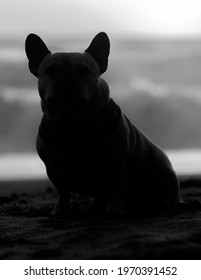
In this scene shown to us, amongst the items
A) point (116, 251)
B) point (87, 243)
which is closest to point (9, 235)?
point (87, 243)

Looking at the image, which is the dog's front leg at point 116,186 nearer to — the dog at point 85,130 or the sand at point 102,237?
the dog at point 85,130

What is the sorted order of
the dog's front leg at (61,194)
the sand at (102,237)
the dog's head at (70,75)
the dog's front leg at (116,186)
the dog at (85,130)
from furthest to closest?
the dog's front leg at (61,194)
the dog's front leg at (116,186)
the dog at (85,130)
the dog's head at (70,75)
the sand at (102,237)

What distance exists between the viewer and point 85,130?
555 cm

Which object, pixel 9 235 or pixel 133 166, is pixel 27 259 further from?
pixel 133 166

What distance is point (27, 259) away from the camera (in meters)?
4.01

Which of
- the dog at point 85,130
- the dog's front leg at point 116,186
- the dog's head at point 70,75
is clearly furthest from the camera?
the dog's front leg at point 116,186

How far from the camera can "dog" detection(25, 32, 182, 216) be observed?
17.6 feet

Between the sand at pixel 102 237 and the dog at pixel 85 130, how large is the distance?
15.3 inches

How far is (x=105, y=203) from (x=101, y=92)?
1307 mm

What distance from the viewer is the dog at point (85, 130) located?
5.37 meters

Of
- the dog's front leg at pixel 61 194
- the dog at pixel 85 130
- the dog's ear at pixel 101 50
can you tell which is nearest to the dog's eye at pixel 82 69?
A: the dog at pixel 85 130

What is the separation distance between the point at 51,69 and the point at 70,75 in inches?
9.3

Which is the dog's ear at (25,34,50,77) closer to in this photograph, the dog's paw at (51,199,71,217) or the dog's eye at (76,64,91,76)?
the dog's eye at (76,64,91,76)
